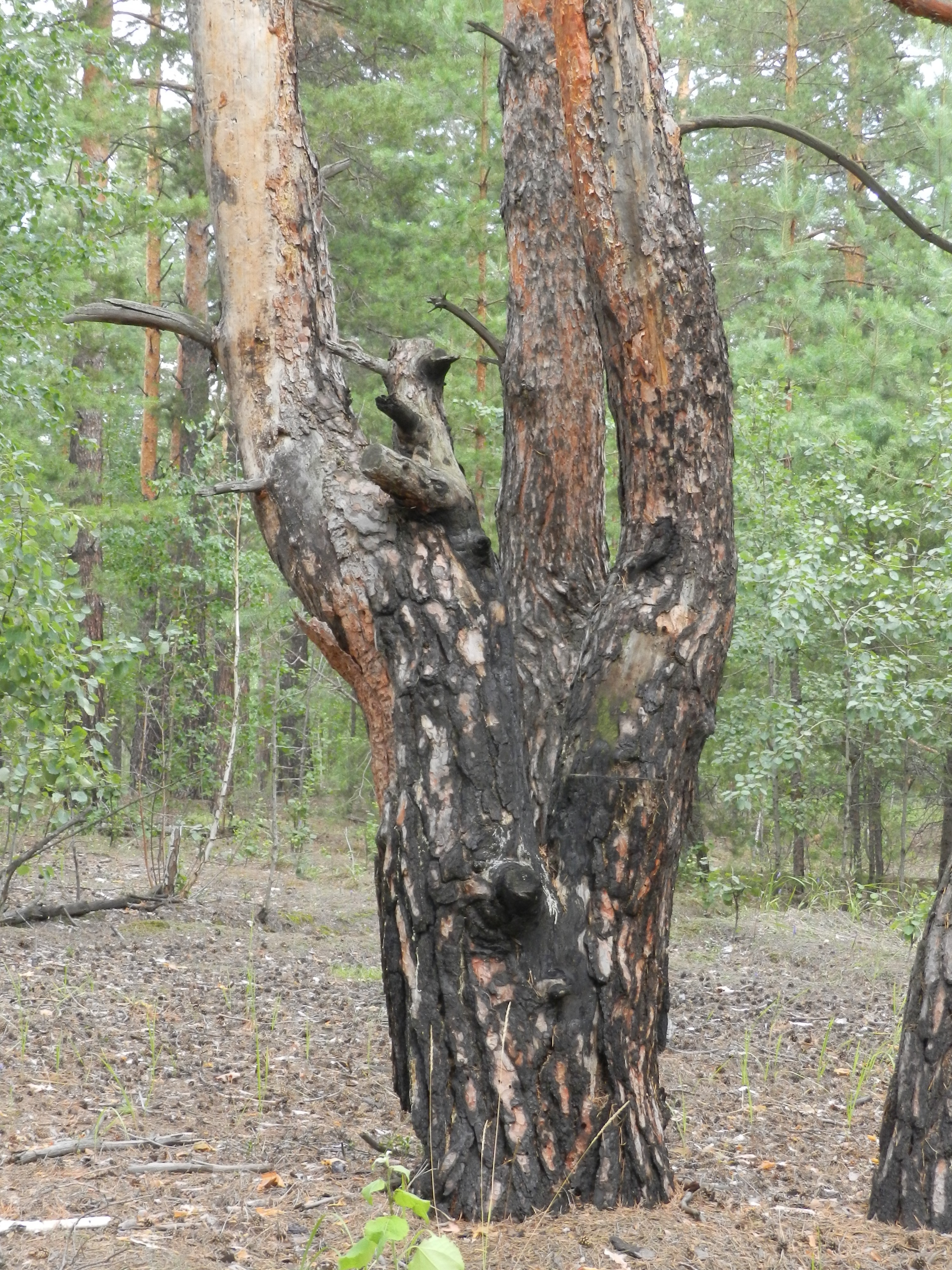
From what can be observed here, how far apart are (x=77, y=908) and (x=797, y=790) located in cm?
719

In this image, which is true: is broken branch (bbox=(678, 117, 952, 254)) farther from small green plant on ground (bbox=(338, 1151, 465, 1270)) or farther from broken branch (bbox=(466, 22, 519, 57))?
small green plant on ground (bbox=(338, 1151, 465, 1270))

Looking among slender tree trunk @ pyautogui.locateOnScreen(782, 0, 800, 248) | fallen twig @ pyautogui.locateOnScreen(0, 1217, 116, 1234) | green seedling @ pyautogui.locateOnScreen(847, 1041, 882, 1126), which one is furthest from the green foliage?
slender tree trunk @ pyautogui.locateOnScreen(782, 0, 800, 248)

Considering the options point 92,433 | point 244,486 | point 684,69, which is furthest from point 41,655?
point 684,69

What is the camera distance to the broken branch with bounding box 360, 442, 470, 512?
2.70m

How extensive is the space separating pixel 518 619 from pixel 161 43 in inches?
479

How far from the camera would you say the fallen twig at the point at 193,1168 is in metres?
2.83

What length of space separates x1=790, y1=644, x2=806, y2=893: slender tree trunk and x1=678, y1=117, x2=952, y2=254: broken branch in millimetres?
5924

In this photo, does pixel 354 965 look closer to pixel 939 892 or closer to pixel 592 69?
pixel 939 892

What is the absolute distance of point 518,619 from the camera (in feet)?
11.4

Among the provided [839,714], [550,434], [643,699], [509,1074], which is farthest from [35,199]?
[839,714]

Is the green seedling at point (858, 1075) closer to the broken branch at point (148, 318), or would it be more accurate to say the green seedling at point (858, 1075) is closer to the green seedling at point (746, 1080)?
the green seedling at point (746, 1080)

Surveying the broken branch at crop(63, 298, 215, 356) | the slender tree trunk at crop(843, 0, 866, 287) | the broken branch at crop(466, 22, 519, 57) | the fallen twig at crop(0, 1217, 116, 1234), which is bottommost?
the fallen twig at crop(0, 1217, 116, 1234)

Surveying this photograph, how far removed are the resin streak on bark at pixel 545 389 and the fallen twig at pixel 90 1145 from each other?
166cm

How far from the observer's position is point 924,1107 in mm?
2521
